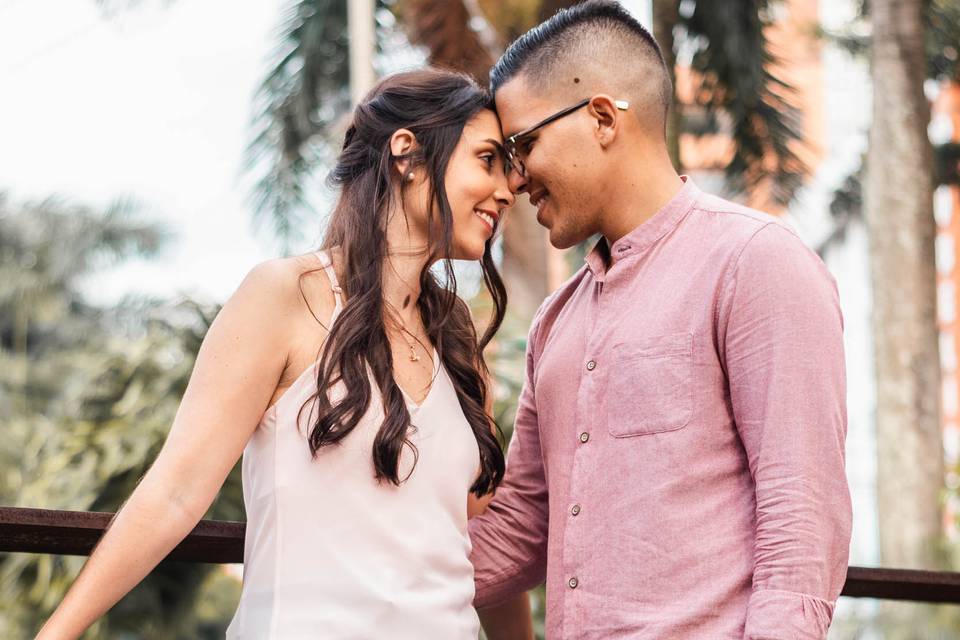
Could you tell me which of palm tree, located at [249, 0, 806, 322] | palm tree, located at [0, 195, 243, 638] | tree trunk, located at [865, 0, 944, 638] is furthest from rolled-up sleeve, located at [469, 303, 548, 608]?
palm tree, located at [249, 0, 806, 322]

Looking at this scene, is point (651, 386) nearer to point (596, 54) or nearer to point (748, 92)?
point (596, 54)

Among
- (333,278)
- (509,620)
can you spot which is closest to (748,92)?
(509,620)

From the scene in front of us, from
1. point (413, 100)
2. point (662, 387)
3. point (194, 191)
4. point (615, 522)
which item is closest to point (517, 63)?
point (413, 100)

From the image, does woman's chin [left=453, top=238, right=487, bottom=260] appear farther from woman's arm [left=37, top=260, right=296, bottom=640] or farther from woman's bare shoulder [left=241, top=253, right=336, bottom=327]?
woman's arm [left=37, top=260, right=296, bottom=640]

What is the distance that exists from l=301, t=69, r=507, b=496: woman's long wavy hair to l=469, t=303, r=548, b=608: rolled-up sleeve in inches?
4.7

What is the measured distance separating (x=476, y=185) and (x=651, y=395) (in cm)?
61

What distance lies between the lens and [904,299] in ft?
30.7

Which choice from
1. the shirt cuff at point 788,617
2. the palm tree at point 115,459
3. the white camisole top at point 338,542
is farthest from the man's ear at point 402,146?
the palm tree at point 115,459

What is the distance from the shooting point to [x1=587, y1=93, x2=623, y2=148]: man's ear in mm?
2727

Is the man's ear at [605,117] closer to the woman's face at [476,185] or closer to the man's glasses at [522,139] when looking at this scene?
the man's glasses at [522,139]

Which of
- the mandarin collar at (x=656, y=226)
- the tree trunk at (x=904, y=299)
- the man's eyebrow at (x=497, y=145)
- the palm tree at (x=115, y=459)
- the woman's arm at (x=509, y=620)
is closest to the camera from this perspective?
the mandarin collar at (x=656, y=226)

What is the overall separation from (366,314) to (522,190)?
511 mm

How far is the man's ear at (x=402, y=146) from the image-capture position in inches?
106

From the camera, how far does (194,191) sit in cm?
2394
